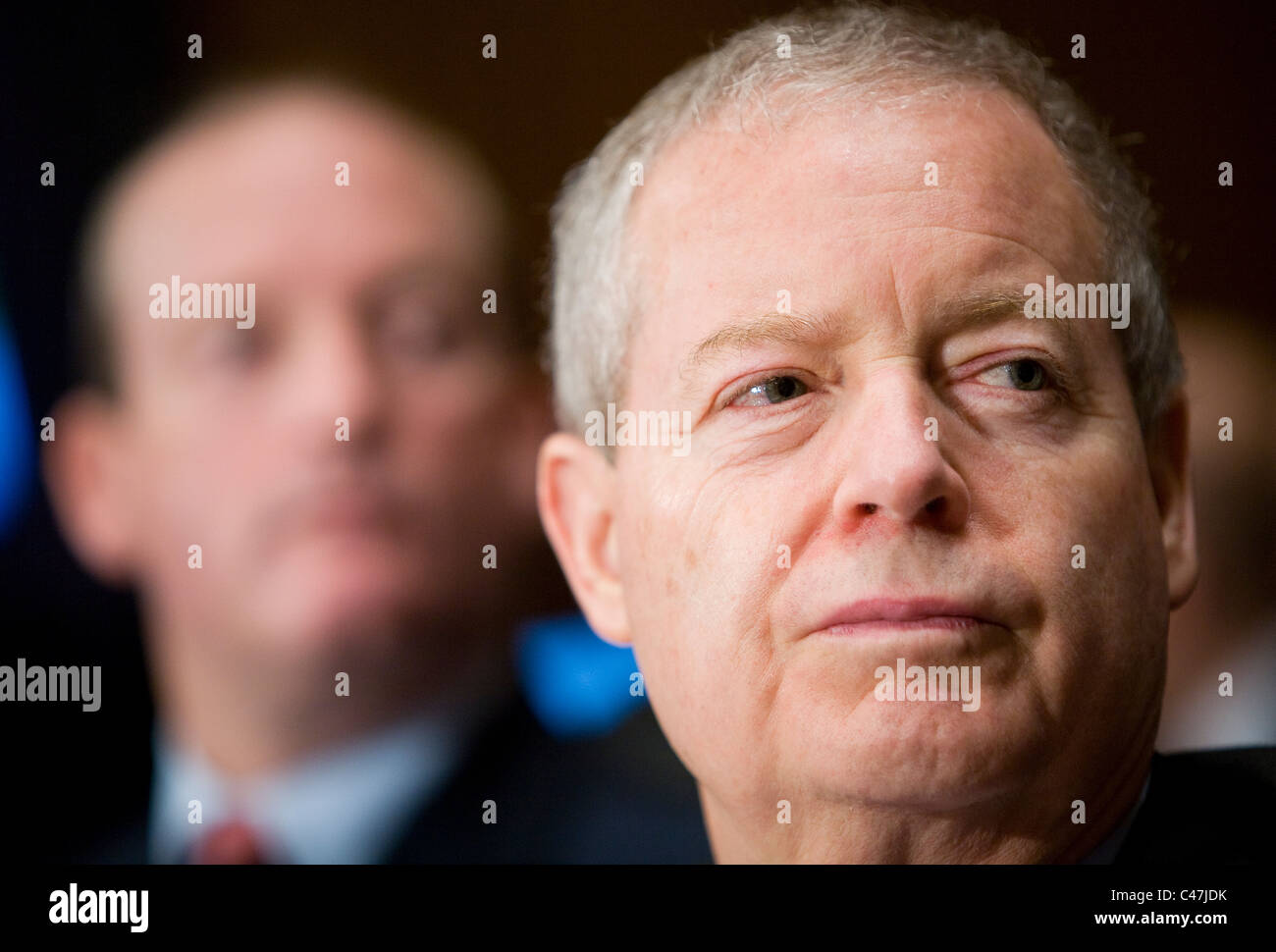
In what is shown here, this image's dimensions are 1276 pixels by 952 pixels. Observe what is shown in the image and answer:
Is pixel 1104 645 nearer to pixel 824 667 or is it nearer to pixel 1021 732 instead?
pixel 1021 732

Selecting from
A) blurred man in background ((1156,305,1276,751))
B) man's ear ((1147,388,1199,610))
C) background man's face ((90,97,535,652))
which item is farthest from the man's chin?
background man's face ((90,97,535,652))

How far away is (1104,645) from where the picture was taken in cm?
155

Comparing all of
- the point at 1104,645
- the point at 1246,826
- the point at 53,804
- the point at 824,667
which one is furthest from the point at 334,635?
the point at 1246,826

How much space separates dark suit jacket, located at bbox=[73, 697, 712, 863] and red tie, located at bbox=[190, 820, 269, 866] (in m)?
0.13

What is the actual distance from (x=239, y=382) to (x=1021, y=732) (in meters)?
1.45

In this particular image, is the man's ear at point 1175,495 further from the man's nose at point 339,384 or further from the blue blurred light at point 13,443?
the blue blurred light at point 13,443

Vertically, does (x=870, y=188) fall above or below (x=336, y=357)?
above

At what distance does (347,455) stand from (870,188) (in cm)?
106

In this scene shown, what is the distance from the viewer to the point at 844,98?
5.36 feet

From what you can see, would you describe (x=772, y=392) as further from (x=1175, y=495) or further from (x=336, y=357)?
(x=336, y=357)

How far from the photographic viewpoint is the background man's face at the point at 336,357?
6.98ft

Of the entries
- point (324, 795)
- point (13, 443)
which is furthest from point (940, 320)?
point (13, 443)

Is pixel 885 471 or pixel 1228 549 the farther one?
pixel 1228 549

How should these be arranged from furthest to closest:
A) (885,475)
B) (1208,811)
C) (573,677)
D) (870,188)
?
1. (573,677)
2. (1208,811)
3. (870,188)
4. (885,475)
